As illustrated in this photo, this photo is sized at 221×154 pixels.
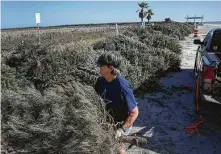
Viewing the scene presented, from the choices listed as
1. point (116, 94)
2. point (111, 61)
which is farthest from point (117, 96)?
point (111, 61)

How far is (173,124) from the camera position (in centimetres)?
664

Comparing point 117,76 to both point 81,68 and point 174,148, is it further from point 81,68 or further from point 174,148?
point 81,68

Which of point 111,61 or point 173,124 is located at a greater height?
point 111,61

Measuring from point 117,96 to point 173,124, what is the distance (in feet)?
10.5

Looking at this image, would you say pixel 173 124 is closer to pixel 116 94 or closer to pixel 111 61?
pixel 116 94

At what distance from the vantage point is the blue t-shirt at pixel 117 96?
12.1 ft

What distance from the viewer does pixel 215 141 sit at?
19.1 ft

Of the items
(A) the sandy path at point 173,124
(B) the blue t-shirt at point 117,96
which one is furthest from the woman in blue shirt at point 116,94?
(A) the sandy path at point 173,124

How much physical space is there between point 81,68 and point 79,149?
390 cm

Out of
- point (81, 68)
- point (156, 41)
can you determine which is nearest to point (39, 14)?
point (156, 41)

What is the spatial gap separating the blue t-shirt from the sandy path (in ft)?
5.08

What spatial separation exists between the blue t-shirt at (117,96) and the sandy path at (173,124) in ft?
5.08

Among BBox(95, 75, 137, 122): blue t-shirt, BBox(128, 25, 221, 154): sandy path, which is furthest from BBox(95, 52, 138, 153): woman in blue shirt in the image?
BBox(128, 25, 221, 154): sandy path

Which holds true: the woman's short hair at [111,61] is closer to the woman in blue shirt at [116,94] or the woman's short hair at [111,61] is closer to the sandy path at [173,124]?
the woman in blue shirt at [116,94]
